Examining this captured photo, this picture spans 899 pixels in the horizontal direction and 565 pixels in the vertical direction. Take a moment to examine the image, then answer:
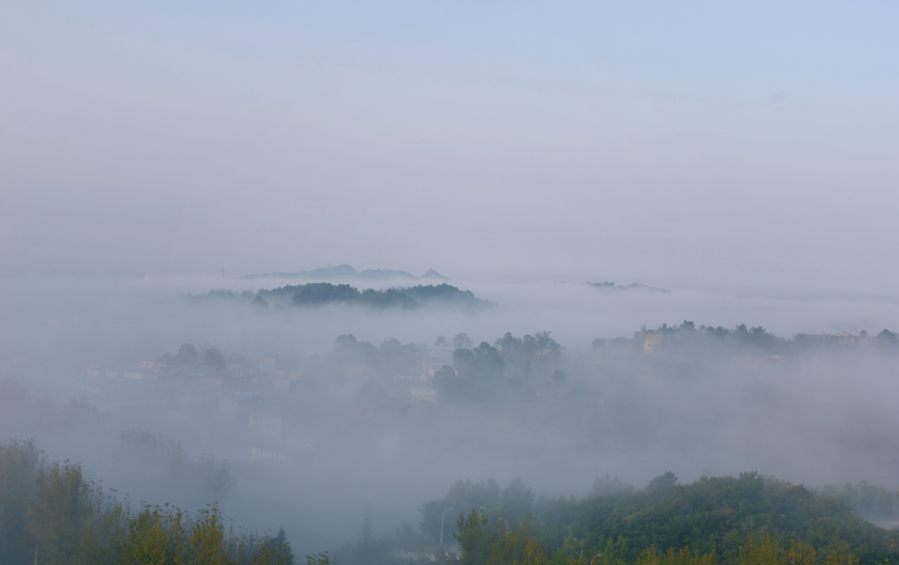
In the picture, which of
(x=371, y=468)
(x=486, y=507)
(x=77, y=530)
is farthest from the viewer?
(x=371, y=468)

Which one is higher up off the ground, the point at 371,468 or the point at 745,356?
the point at 745,356

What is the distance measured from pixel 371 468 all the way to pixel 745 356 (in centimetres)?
3386

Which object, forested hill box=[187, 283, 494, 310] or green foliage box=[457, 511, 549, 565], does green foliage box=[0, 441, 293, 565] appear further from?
forested hill box=[187, 283, 494, 310]

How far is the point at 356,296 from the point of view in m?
73.9

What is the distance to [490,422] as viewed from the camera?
125 feet

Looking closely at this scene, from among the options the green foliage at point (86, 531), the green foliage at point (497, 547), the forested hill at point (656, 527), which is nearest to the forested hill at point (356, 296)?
the forested hill at point (656, 527)

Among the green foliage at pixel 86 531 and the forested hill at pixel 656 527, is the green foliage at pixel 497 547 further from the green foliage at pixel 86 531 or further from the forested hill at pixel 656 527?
the green foliage at pixel 86 531

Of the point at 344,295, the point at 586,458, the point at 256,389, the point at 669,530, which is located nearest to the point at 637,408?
the point at 586,458

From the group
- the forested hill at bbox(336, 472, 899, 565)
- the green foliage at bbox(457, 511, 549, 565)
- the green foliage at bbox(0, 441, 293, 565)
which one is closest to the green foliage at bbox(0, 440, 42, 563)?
the green foliage at bbox(0, 441, 293, 565)

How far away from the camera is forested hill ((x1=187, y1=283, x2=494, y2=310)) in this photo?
238ft

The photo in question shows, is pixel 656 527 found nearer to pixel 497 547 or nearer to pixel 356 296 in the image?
pixel 497 547

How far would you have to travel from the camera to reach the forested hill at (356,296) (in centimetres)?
7256

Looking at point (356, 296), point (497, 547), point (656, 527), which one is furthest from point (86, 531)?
point (356, 296)

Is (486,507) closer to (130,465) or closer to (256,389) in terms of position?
(130,465)
